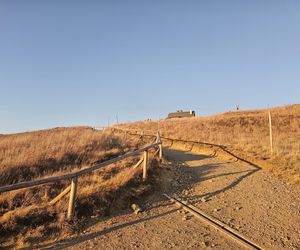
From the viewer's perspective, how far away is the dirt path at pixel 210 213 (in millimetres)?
6355

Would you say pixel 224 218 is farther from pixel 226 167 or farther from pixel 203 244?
pixel 226 167

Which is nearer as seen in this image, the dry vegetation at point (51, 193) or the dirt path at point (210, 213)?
the dirt path at point (210, 213)

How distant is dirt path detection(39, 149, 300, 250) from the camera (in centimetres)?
636

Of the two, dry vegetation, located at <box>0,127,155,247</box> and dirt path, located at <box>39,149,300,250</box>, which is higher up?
dry vegetation, located at <box>0,127,155,247</box>

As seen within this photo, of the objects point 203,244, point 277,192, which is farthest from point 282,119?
point 203,244

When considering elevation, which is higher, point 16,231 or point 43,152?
point 43,152

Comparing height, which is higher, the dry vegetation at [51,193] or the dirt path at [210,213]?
the dry vegetation at [51,193]

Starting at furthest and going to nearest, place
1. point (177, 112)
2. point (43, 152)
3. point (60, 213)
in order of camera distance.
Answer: point (177, 112) → point (43, 152) → point (60, 213)

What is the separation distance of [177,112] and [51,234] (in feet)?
278

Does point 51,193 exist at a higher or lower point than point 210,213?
higher

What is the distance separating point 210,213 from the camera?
8102mm

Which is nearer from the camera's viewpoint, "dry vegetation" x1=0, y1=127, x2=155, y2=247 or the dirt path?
the dirt path

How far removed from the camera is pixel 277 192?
994 centimetres

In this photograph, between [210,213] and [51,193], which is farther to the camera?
[51,193]
